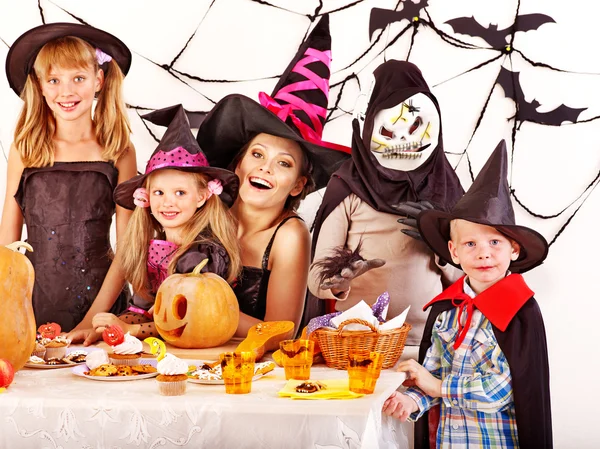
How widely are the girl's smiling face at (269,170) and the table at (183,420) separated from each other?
45.3 inches

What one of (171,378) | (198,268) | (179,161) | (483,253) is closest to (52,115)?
(179,161)

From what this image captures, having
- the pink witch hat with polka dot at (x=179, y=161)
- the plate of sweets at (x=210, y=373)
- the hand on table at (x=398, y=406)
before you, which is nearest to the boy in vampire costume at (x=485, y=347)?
the hand on table at (x=398, y=406)

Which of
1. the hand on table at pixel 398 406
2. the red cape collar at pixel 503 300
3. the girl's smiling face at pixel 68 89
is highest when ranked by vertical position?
the girl's smiling face at pixel 68 89

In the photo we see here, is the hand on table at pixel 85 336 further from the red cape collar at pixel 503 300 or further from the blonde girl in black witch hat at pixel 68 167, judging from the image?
the red cape collar at pixel 503 300

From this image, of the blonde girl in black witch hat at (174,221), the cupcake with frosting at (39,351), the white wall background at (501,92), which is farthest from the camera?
the white wall background at (501,92)

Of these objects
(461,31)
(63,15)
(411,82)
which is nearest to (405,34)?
(461,31)

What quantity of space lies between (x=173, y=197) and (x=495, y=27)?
63.5 inches

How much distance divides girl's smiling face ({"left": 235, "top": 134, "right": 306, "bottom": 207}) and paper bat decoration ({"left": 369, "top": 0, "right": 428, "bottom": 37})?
0.86 meters

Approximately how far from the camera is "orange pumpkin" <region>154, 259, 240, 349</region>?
2.19 meters

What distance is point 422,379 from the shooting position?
6.59 feet

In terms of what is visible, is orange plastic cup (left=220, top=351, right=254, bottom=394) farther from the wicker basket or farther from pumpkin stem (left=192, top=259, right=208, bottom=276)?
pumpkin stem (left=192, top=259, right=208, bottom=276)

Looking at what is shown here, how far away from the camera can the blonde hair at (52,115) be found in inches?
110

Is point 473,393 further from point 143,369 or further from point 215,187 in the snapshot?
point 215,187

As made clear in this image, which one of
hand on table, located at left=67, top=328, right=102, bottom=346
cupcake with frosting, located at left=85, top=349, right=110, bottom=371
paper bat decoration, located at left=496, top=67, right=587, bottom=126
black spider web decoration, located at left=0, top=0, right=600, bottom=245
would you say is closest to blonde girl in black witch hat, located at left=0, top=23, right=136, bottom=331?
hand on table, located at left=67, top=328, right=102, bottom=346
